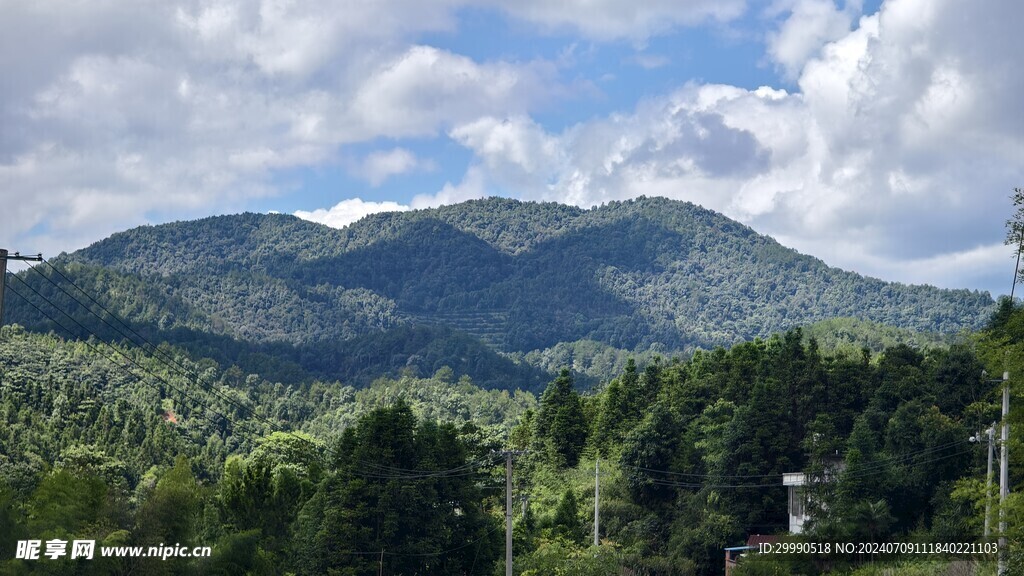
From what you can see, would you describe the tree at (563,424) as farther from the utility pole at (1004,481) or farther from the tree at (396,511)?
the utility pole at (1004,481)

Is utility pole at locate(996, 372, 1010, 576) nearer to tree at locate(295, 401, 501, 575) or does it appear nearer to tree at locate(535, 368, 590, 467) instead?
tree at locate(295, 401, 501, 575)

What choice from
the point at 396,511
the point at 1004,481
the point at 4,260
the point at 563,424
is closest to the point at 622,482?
the point at 396,511

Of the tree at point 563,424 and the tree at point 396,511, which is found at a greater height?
the tree at point 563,424

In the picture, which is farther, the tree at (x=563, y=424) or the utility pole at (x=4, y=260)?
the tree at (x=563, y=424)

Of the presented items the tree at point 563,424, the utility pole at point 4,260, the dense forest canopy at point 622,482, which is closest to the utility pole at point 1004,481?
the dense forest canopy at point 622,482

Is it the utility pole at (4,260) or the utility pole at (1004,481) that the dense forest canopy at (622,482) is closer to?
the utility pole at (1004,481)

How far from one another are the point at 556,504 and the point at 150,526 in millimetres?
29798

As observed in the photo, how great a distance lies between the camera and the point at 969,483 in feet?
130

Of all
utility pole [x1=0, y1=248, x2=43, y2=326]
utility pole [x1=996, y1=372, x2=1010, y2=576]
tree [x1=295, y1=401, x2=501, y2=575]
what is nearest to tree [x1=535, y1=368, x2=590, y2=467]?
tree [x1=295, y1=401, x2=501, y2=575]

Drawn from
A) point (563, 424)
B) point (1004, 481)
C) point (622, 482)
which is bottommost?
point (1004, 481)

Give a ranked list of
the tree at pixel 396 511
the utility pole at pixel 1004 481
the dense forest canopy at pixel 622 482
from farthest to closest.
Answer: the tree at pixel 396 511 < the dense forest canopy at pixel 622 482 < the utility pole at pixel 1004 481

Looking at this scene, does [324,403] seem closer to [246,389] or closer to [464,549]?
[246,389]

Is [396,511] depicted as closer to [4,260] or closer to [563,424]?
[563,424]

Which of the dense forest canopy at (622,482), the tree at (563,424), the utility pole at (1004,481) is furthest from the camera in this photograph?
the tree at (563,424)
